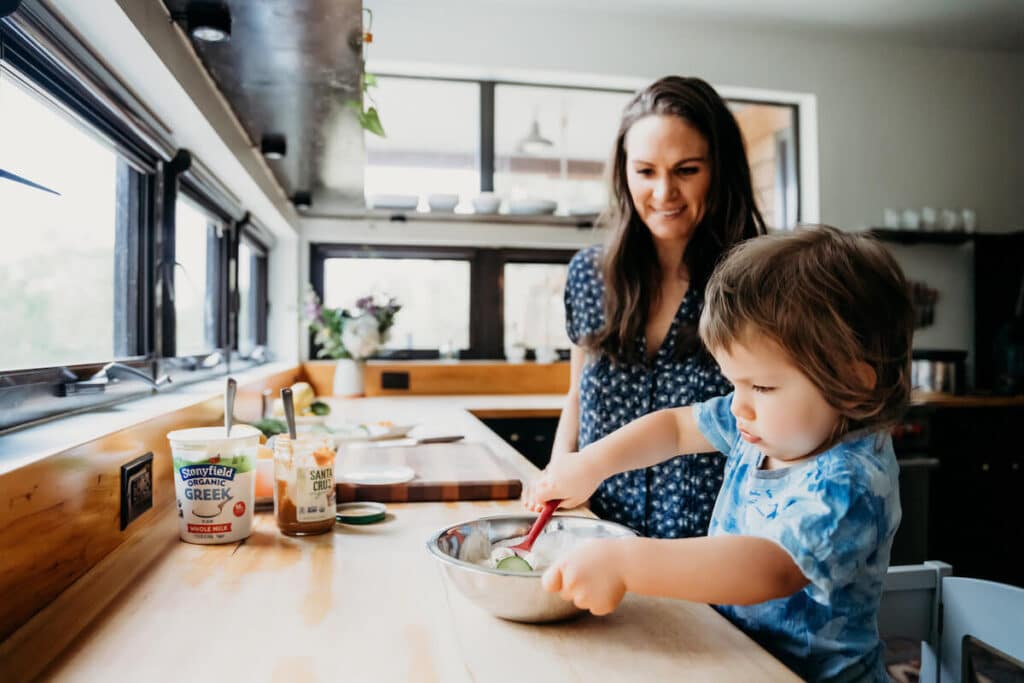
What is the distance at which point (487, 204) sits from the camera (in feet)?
10.4

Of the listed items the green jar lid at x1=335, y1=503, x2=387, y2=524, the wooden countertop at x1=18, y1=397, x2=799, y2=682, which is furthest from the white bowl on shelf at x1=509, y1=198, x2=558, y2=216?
the wooden countertop at x1=18, y1=397, x2=799, y2=682

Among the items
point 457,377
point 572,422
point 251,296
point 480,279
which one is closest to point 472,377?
point 457,377

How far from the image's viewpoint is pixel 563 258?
12.1 feet

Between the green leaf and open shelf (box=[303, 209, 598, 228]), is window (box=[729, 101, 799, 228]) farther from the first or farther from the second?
the green leaf

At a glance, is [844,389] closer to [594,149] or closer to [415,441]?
→ [415,441]

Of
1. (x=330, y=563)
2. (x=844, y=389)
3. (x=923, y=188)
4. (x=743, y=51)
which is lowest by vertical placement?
(x=330, y=563)

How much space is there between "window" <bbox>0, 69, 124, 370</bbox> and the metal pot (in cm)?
339

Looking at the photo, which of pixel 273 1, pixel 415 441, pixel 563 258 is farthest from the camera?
pixel 563 258

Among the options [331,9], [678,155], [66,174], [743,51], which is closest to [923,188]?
[743,51]

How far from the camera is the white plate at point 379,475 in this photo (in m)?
1.26

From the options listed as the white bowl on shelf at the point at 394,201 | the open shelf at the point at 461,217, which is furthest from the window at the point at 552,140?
the white bowl on shelf at the point at 394,201

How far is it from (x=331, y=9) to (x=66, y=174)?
0.57 metres

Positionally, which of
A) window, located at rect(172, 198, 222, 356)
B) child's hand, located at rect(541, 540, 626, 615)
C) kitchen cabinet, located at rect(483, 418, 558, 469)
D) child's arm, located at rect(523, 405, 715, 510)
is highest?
window, located at rect(172, 198, 222, 356)

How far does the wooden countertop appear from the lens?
0.59 meters
